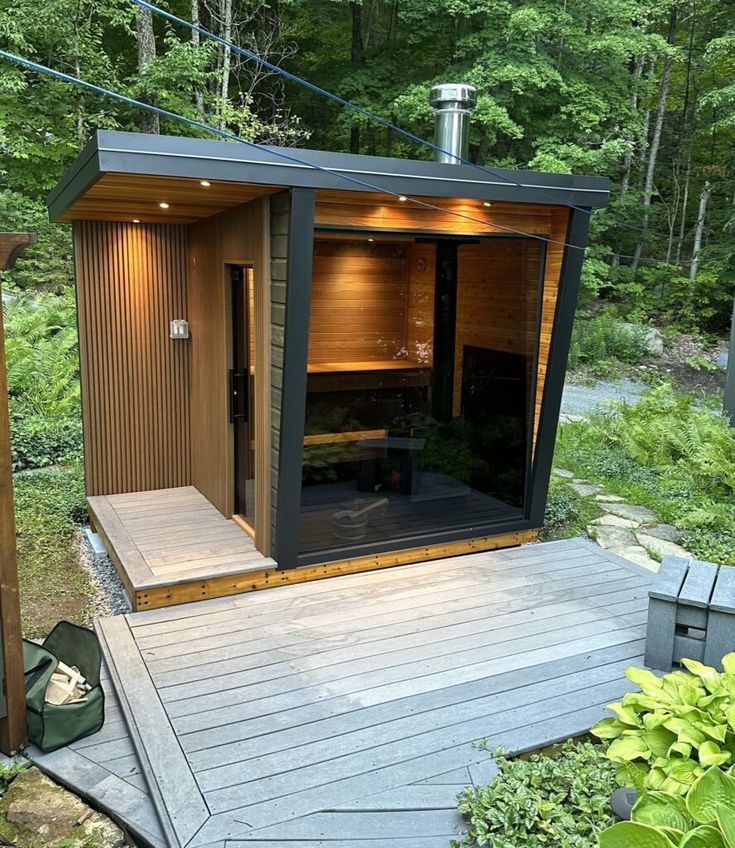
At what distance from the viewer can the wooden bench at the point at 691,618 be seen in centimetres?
359

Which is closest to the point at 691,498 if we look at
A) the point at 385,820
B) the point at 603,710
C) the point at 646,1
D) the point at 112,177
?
the point at 603,710

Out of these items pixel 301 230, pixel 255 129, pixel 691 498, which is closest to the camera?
pixel 301 230

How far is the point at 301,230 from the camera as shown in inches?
167

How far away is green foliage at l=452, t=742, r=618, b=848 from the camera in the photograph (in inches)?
99.1

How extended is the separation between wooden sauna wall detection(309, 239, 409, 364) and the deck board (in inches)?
54.7

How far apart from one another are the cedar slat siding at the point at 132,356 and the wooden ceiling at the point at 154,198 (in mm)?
281

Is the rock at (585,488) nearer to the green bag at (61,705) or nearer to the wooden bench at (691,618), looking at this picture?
the wooden bench at (691,618)

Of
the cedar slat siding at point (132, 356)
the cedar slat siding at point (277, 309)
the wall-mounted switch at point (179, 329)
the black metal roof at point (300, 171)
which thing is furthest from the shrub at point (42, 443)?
the cedar slat siding at point (277, 309)

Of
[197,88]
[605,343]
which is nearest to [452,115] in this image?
[197,88]

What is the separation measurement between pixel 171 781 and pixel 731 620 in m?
2.62

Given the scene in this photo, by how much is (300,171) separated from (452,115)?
6.84 feet

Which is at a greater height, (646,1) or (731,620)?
(646,1)

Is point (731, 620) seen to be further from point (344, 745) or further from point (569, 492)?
point (569, 492)

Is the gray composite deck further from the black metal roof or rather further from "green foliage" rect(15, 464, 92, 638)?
the black metal roof
